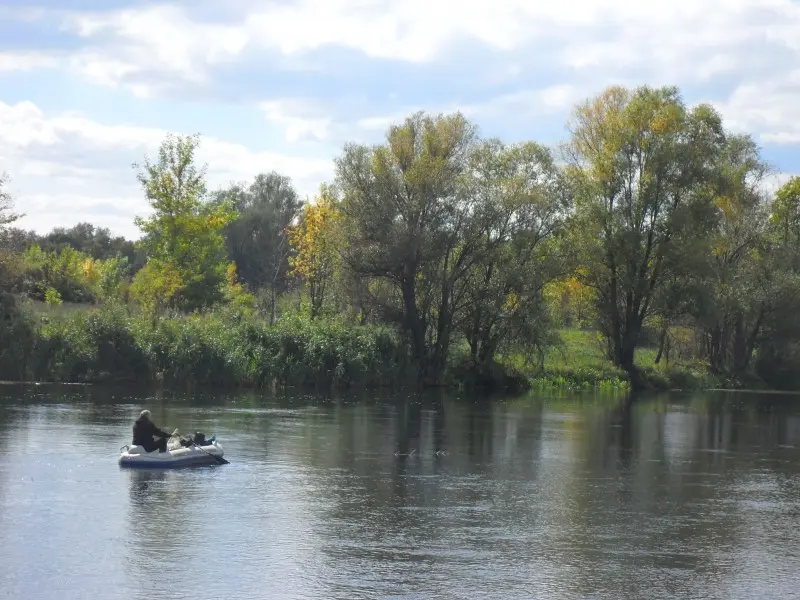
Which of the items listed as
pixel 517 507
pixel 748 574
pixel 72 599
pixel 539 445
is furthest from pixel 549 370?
pixel 72 599

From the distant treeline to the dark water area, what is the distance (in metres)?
17.1

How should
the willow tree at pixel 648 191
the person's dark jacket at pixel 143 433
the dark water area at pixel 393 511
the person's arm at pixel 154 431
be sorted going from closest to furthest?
→ the dark water area at pixel 393 511 < the person's dark jacket at pixel 143 433 < the person's arm at pixel 154 431 < the willow tree at pixel 648 191

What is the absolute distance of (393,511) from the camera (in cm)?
2169

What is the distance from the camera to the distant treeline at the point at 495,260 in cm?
5600

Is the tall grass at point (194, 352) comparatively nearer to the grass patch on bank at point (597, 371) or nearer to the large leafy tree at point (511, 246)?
the large leafy tree at point (511, 246)

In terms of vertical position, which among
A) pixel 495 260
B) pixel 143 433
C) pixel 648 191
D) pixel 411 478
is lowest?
pixel 411 478

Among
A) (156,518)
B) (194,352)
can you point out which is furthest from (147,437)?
(194,352)

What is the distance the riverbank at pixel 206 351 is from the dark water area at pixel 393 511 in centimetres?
1286

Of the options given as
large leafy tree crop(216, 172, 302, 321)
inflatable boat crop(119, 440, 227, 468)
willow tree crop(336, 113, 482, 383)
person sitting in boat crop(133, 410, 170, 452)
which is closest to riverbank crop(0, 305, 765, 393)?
willow tree crop(336, 113, 482, 383)

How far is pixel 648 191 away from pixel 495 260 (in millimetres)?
10788

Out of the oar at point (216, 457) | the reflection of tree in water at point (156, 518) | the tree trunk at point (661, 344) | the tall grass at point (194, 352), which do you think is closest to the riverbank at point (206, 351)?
the tall grass at point (194, 352)

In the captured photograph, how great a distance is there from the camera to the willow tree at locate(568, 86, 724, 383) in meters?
61.4

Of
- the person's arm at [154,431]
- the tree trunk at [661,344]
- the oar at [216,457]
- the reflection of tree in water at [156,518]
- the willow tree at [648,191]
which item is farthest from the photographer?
the tree trunk at [661,344]

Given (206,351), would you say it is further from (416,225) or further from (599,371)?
(599,371)
